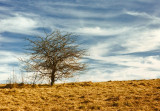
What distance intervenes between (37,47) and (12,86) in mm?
4076

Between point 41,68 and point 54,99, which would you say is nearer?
point 54,99

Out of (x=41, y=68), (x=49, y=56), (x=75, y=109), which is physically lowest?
(x=75, y=109)

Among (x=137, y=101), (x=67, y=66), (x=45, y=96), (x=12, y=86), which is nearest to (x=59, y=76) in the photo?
(x=67, y=66)

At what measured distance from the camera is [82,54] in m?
17.3

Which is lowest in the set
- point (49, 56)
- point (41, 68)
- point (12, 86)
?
point (12, 86)

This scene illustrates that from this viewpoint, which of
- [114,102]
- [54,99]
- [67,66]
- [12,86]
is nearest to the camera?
[114,102]

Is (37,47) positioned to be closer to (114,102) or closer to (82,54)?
(82,54)

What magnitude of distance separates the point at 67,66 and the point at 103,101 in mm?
7299

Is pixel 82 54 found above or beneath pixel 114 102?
above

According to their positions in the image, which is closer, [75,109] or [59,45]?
[75,109]

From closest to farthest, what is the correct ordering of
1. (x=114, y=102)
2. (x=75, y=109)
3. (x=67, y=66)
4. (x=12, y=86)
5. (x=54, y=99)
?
(x=75, y=109) → (x=114, y=102) → (x=54, y=99) → (x=12, y=86) → (x=67, y=66)

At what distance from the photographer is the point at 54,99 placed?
416 inches

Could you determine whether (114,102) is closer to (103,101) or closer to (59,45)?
(103,101)

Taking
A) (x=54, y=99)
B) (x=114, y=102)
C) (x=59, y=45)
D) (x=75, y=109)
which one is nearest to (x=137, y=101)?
(x=114, y=102)
